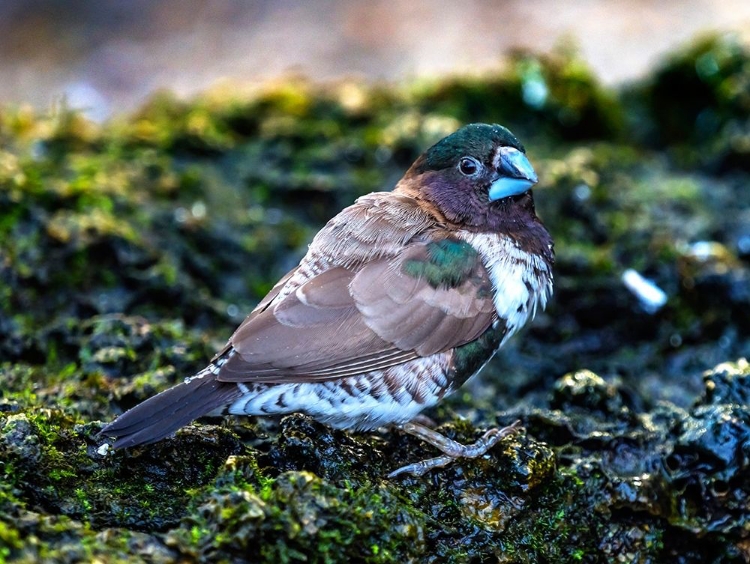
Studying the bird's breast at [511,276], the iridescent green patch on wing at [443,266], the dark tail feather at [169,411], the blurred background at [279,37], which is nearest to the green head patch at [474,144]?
the bird's breast at [511,276]

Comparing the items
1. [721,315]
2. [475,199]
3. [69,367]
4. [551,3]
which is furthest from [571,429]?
[551,3]

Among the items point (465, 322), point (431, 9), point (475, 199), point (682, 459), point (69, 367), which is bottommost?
point (682, 459)

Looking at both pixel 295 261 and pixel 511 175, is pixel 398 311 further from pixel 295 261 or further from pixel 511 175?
pixel 295 261

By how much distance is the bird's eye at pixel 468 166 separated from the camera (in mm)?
4371

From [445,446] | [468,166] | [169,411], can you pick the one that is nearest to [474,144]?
[468,166]

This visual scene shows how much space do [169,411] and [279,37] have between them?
8015 millimetres

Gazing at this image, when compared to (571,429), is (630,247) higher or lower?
higher

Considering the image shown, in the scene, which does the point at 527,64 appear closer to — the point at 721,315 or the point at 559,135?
the point at 559,135

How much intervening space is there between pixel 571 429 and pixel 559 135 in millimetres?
3461

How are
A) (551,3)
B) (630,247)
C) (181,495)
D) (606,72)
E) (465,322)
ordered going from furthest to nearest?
1. (551,3)
2. (606,72)
3. (630,247)
4. (465,322)
5. (181,495)

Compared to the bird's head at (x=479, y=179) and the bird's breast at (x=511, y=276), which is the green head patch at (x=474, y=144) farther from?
the bird's breast at (x=511, y=276)

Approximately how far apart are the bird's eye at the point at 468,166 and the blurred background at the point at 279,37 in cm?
478

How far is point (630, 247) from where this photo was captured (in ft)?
19.1

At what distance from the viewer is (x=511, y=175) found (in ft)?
14.2
